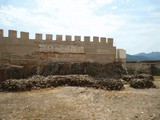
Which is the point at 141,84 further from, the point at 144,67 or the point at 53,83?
the point at 144,67

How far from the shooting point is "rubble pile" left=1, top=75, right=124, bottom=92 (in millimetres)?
12055

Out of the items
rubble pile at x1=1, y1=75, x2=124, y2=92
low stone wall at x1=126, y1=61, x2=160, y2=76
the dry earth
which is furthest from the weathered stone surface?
low stone wall at x1=126, y1=61, x2=160, y2=76

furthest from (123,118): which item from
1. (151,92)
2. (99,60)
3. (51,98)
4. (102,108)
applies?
(99,60)

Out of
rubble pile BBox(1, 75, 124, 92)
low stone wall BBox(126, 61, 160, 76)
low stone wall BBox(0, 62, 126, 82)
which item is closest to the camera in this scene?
rubble pile BBox(1, 75, 124, 92)

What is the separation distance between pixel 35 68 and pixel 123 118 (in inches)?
320

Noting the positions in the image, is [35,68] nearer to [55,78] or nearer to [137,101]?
[55,78]

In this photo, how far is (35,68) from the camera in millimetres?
15242

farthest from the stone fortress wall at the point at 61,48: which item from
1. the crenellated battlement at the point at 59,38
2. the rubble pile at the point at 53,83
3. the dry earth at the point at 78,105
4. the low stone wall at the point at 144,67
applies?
the dry earth at the point at 78,105

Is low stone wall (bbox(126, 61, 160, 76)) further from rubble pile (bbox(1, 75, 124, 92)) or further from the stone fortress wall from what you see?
rubble pile (bbox(1, 75, 124, 92))

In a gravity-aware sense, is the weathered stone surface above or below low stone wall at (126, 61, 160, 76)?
below

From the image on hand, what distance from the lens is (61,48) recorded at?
16.3m

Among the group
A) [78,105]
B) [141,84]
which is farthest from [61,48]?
[78,105]

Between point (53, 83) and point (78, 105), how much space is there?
3.62 meters

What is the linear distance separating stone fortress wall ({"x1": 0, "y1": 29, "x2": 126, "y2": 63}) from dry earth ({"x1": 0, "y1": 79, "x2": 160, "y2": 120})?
3904 mm
